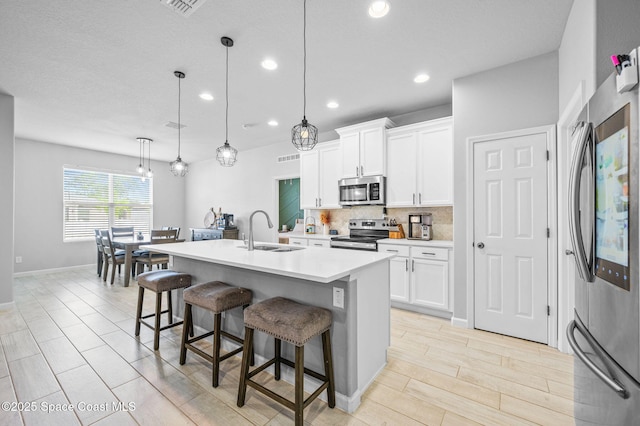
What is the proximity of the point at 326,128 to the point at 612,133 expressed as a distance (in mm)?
4346

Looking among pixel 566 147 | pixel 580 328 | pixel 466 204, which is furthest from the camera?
pixel 466 204

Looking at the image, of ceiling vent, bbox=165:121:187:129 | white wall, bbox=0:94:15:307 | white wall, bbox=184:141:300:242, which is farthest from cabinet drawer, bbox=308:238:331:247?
white wall, bbox=0:94:15:307

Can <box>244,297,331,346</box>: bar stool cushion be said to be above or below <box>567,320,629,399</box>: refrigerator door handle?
below

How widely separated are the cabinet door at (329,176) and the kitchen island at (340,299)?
2.34m

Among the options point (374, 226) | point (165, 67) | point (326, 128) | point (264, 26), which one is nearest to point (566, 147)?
point (374, 226)

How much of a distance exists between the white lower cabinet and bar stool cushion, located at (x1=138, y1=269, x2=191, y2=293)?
7.96 feet

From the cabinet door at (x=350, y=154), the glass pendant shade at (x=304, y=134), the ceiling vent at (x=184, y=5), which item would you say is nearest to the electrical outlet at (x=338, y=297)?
the glass pendant shade at (x=304, y=134)

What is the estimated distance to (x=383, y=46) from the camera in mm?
2604

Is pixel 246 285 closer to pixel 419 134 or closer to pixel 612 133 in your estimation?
Answer: pixel 612 133

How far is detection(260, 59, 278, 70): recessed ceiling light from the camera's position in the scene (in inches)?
113

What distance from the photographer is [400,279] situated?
367 centimetres

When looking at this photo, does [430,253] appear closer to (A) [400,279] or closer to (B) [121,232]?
(A) [400,279]

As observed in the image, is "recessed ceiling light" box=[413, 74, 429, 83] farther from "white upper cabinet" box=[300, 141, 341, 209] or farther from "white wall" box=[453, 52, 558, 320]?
"white upper cabinet" box=[300, 141, 341, 209]

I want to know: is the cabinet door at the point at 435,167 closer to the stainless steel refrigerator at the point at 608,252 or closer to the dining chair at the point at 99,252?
the stainless steel refrigerator at the point at 608,252
